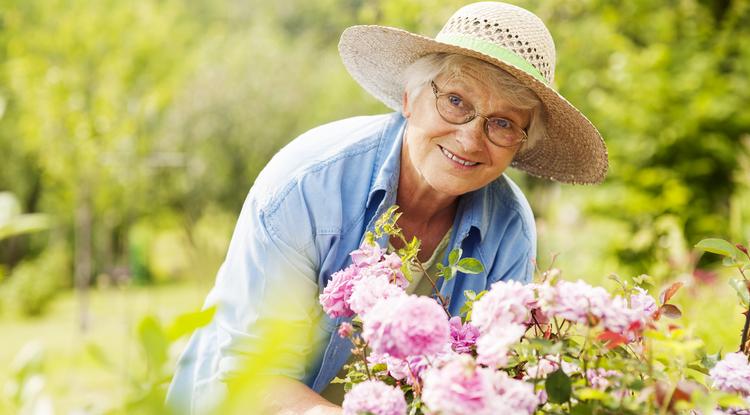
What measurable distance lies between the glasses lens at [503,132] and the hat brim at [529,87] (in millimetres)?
103

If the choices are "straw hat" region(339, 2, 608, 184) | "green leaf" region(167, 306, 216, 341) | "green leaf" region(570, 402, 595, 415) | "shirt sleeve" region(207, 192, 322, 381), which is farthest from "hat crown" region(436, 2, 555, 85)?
"green leaf" region(167, 306, 216, 341)

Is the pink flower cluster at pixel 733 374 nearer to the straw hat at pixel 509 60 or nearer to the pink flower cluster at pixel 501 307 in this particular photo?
the pink flower cluster at pixel 501 307

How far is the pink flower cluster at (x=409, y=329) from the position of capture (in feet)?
3.64

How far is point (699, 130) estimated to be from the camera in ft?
24.5

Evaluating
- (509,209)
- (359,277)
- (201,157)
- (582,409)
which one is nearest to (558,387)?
(582,409)

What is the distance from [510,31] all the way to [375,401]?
1084mm

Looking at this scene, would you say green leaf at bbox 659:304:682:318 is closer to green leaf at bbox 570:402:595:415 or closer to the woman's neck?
green leaf at bbox 570:402:595:415

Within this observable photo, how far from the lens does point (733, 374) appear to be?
4.19 ft

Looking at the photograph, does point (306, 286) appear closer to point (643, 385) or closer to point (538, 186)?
point (643, 385)

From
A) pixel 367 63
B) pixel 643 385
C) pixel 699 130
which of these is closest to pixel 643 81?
pixel 699 130

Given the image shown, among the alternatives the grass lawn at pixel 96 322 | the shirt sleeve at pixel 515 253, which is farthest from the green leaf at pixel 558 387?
the grass lawn at pixel 96 322

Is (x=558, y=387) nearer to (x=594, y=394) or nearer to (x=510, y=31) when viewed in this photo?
(x=594, y=394)

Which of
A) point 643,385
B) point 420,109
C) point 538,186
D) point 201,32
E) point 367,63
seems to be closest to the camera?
point 643,385

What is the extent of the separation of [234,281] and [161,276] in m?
16.3
